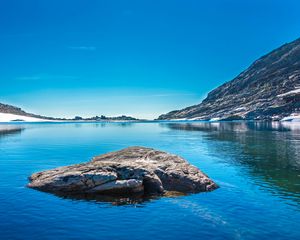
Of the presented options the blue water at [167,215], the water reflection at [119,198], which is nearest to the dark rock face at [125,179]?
the water reflection at [119,198]

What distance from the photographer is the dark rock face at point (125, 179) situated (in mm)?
34625

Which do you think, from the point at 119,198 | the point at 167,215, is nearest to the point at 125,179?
the point at 119,198

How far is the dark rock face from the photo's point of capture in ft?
114

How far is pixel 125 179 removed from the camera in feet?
115

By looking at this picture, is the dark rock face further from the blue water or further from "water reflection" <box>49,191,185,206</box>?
the blue water

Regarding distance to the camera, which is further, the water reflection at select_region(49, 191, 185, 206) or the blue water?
the water reflection at select_region(49, 191, 185, 206)

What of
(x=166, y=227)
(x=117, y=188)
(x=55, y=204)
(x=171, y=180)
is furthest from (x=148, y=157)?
(x=166, y=227)

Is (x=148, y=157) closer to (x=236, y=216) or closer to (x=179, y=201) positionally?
(x=179, y=201)

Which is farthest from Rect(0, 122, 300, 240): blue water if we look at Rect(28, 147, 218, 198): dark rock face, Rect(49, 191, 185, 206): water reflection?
Rect(28, 147, 218, 198): dark rock face

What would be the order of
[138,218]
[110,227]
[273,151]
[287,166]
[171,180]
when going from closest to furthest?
1. [110,227]
2. [138,218]
3. [171,180]
4. [287,166]
5. [273,151]

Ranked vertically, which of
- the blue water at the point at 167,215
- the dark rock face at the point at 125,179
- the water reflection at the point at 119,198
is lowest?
the blue water at the point at 167,215

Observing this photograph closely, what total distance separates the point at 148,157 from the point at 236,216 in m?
16.0

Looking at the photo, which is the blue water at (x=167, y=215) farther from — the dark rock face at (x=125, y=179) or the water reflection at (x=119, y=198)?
the dark rock face at (x=125, y=179)

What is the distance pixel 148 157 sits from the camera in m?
41.8
